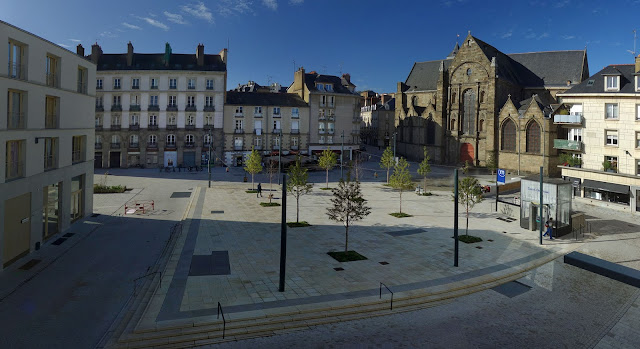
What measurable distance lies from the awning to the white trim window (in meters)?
5.51

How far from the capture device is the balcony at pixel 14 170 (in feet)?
56.7

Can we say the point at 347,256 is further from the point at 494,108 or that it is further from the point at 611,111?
the point at 494,108

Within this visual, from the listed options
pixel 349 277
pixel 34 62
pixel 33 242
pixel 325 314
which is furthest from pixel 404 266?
pixel 34 62

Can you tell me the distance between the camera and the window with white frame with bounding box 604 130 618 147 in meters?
33.5

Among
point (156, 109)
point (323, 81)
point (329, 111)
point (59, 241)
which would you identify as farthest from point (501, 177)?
point (156, 109)

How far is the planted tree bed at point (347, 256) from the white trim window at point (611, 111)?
2850 centimetres

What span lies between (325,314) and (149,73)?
53.7m

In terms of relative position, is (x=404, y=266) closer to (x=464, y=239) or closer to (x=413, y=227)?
(x=464, y=239)

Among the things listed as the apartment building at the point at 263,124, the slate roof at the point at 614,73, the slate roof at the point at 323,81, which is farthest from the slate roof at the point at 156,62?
the slate roof at the point at 614,73

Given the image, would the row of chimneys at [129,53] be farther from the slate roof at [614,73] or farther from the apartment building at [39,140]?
the slate roof at [614,73]

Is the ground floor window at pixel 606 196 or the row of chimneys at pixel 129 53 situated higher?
the row of chimneys at pixel 129 53

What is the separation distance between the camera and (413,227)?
24.2 meters

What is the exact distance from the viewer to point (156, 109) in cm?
5691

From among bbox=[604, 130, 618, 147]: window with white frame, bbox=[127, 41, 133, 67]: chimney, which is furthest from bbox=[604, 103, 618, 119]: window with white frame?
bbox=[127, 41, 133, 67]: chimney
